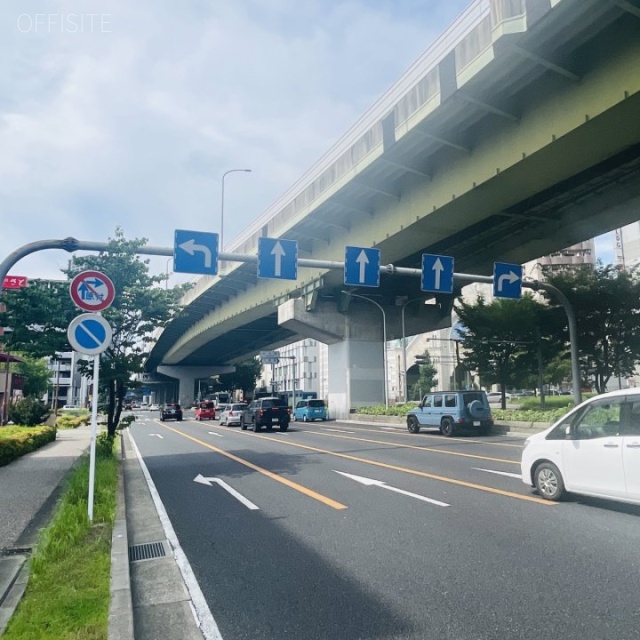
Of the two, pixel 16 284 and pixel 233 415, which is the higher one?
pixel 16 284

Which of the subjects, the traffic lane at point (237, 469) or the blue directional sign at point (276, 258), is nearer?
the traffic lane at point (237, 469)

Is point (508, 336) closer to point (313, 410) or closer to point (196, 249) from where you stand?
point (313, 410)

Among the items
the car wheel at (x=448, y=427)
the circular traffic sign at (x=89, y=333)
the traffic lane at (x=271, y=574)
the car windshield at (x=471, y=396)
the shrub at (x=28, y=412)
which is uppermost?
the circular traffic sign at (x=89, y=333)

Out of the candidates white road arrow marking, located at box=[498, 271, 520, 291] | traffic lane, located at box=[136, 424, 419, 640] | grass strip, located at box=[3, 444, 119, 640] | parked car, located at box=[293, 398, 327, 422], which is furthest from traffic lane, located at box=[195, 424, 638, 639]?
parked car, located at box=[293, 398, 327, 422]

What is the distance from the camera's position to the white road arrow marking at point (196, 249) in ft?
44.2

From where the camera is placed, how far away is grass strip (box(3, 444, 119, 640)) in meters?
3.80

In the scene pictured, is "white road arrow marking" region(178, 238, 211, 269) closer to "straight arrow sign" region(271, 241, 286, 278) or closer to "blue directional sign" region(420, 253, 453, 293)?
"straight arrow sign" region(271, 241, 286, 278)

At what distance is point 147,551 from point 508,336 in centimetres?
2808

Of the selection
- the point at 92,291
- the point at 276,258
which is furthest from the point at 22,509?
the point at 276,258

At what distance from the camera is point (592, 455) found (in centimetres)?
723

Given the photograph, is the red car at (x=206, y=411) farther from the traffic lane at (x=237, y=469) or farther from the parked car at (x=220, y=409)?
the traffic lane at (x=237, y=469)

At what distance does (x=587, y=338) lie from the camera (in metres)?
27.5

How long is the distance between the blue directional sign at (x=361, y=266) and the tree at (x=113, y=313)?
16.3 feet

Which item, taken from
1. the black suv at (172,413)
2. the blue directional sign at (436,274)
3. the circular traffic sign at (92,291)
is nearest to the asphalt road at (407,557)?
the circular traffic sign at (92,291)
